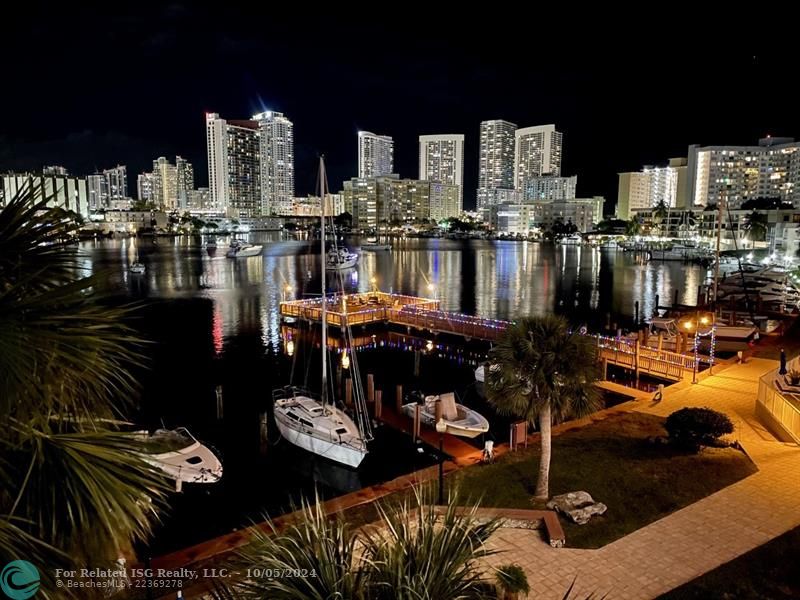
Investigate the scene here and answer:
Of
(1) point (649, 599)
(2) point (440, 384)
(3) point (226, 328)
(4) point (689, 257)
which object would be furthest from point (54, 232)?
(4) point (689, 257)

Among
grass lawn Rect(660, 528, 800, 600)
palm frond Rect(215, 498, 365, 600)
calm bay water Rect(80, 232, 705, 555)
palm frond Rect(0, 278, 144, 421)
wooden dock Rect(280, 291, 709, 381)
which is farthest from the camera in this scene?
wooden dock Rect(280, 291, 709, 381)

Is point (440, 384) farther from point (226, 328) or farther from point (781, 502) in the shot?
point (226, 328)

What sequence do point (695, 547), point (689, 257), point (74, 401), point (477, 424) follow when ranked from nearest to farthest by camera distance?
point (74, 401) < point (695, 547) < point (477, 424) < point (689, 257)

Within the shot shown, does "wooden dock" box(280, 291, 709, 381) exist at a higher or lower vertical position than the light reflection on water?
higher

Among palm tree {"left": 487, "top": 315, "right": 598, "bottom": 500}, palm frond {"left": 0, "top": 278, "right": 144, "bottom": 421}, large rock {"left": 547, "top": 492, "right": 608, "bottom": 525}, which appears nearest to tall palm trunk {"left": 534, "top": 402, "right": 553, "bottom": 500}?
palm tree {"left": 487, "top": 315, "right": 598, "bottom": 500}

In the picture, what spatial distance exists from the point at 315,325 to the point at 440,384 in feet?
55.8

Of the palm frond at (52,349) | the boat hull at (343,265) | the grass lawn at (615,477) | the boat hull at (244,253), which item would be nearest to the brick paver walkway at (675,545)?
the grass lawn at (615,477)

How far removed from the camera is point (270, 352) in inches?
1631

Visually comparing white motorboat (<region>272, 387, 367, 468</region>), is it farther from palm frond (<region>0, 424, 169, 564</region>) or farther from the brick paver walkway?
palm frond (<region>0, 424, 169, 564</region>)

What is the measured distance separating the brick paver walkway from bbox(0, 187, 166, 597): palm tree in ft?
21.9

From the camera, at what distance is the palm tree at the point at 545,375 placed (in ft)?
44.9

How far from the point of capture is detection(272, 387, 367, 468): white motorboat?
20.8 meters

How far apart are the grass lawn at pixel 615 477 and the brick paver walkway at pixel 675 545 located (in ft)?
1.25

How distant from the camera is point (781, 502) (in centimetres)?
1300
